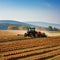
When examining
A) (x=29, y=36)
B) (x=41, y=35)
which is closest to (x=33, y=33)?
(x=29, y=36)

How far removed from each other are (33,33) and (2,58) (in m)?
17.8

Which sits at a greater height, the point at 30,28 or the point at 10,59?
the point at 30,28

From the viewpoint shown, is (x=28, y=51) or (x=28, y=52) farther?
(x=28, y=51)

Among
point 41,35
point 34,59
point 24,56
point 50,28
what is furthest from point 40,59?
point 50,28

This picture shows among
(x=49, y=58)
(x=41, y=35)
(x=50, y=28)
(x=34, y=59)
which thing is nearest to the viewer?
→ (x=34, y=59)

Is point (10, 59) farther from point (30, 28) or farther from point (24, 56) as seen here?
point (30, 28)

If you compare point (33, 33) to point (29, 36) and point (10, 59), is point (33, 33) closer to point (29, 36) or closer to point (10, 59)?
point (29, 36)

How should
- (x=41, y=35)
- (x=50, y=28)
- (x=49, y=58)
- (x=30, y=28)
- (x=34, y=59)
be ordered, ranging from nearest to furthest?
(x=34, y=59), (x=49, y=58), (x=30, y=28), (x=41, y=35), (x=50, y=28)

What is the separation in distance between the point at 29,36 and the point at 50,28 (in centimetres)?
3490

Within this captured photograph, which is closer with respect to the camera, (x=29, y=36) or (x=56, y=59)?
(x=56, y=59)

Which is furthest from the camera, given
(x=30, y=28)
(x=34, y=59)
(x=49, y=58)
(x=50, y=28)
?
(x=50, y=28)

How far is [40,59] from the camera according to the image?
A: 14.2m

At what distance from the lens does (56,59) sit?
14555 mm

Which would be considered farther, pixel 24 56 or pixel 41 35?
pixel 41 35
